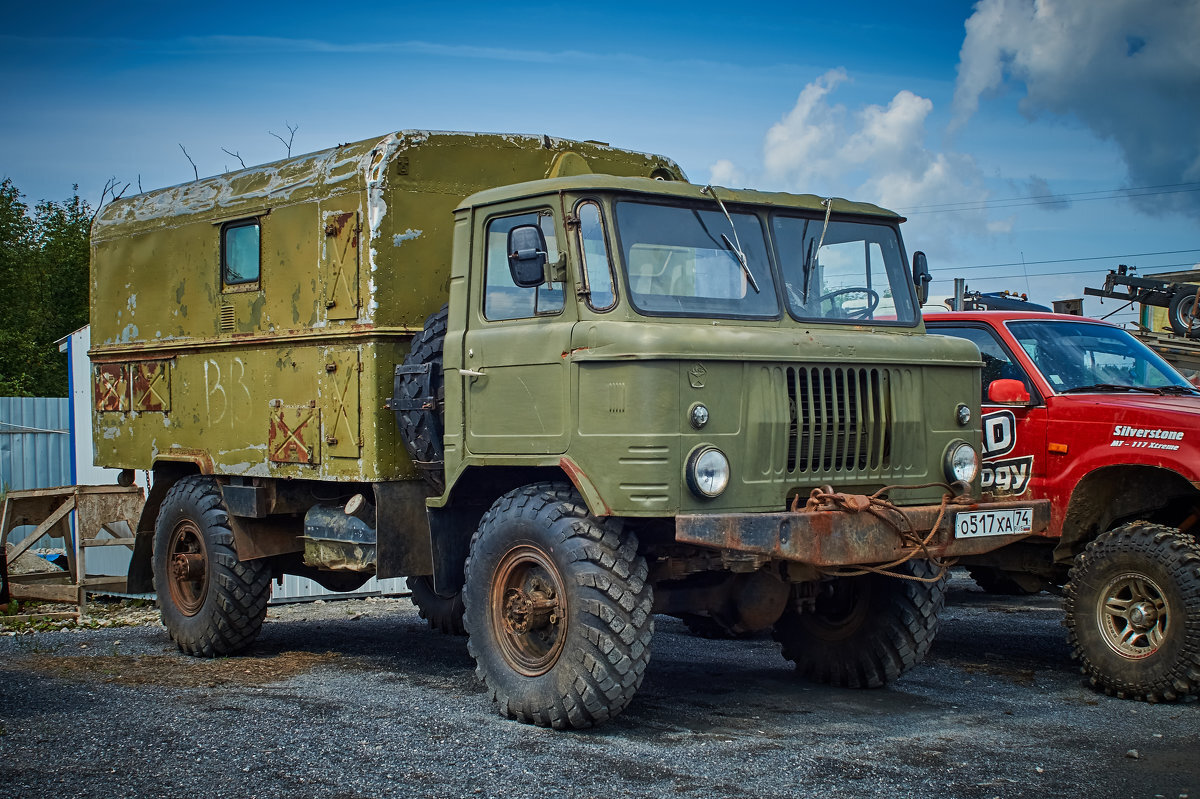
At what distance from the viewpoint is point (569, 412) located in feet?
21.1

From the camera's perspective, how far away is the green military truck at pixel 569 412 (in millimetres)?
6203

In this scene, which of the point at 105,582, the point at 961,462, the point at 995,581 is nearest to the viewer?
the point at 961,462

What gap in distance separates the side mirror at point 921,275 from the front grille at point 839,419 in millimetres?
1157

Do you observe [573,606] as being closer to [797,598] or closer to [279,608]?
[797,598]

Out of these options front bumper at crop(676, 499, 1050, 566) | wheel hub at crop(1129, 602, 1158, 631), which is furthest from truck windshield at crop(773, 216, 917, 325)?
wheel hub at crop(1129, 602, 1158, 631)

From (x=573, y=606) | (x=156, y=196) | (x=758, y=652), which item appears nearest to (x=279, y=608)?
(x=156, y=196)

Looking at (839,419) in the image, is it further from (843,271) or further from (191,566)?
(191,566)

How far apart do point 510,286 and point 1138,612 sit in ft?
13.0

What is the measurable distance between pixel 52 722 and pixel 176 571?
2.84 meters

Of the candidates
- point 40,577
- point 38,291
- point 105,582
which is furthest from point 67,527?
point 38,291

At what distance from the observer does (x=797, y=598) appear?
743 centimetres

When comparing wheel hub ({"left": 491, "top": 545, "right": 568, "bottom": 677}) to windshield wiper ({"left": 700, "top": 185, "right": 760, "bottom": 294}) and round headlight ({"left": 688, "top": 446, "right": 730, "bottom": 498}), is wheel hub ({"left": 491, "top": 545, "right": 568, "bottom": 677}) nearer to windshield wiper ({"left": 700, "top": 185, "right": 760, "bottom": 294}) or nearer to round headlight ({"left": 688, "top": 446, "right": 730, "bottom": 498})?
round headlight ({"left": 688, "top": 446, "right": 730, "bottom": 498})

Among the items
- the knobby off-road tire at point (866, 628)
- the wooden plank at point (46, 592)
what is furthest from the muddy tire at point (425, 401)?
the wooden plank at point (46, 592)

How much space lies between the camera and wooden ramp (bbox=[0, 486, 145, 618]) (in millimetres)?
10984
